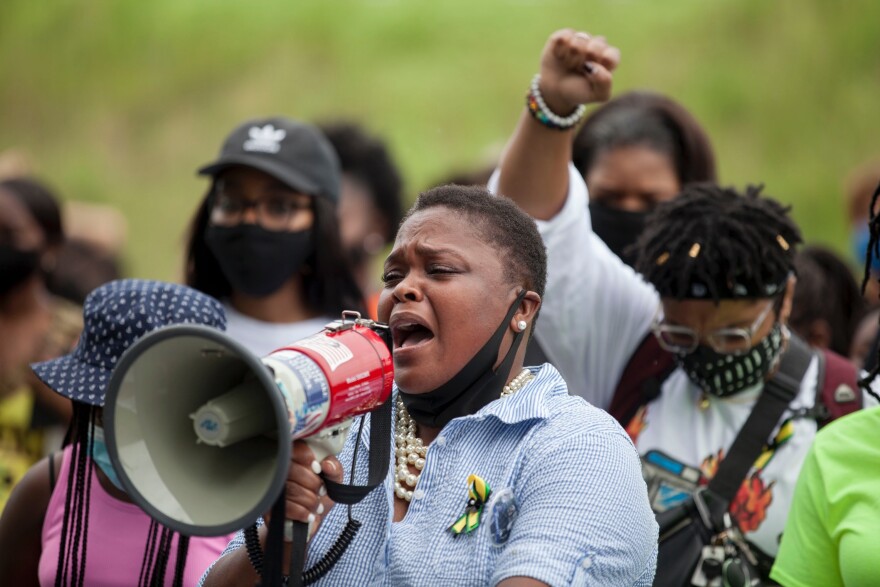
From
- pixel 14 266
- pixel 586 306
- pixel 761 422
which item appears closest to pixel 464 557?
pixel 761 422

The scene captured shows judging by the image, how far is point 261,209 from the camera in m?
5.06

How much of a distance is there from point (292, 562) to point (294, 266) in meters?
2.56

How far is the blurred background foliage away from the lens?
7.94 metres

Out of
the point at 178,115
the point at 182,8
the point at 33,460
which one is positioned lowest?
the point at 33,460

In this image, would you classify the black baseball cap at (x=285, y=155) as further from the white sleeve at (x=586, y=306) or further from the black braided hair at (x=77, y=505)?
the black braided hair at (x=77, y=505)

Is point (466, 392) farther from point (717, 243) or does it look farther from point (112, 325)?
point (717, 243)

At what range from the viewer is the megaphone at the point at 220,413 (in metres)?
2.43

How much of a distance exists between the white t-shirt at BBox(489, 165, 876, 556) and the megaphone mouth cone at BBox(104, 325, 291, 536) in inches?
65.9

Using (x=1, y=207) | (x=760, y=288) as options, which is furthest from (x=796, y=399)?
(x=1, y=207)

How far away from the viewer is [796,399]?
13.1ft

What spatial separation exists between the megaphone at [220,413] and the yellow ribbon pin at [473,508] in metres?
0.27

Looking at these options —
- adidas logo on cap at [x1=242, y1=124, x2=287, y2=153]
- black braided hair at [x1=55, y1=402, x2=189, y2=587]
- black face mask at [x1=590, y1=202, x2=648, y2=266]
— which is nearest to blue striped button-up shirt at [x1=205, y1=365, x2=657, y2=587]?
black braided hair at [x1=55, y1=402, x2=189, y2=587]

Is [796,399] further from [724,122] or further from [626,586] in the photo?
[724,122]

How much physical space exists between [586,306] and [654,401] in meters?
0.38
